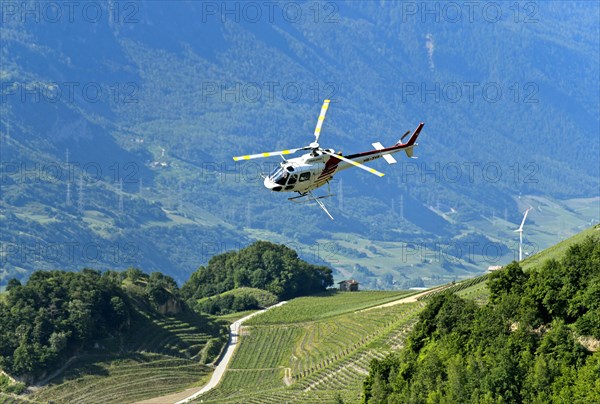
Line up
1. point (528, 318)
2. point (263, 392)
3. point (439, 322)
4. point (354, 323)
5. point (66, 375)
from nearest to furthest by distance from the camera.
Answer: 1. point (528, 318)
2. point (439, 322)
3. point (263, 392)
4. point (66, 375)
5. point (354, 323)

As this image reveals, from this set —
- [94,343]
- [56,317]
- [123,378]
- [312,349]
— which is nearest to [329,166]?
[123,378]

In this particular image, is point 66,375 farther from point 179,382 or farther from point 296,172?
point 296,172

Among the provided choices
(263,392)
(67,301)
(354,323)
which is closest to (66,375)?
(67,301)

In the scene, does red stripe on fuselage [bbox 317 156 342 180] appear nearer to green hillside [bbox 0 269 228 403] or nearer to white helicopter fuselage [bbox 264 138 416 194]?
white helicopter fuselage [bbox 264 138 416 194]

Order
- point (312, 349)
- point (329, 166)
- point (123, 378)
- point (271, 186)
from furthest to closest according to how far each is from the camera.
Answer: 1. point (312, 349)
2. point (123, 378)
3. point (329, 166)
4. point (271, 186)

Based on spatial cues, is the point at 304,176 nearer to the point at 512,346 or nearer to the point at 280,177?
the point at 280,177

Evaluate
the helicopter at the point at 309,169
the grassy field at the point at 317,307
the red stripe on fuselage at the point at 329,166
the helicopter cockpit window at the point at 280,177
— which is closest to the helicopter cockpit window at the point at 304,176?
the helicopter at the point at 309,169

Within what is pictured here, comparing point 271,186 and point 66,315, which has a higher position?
point 66,315
